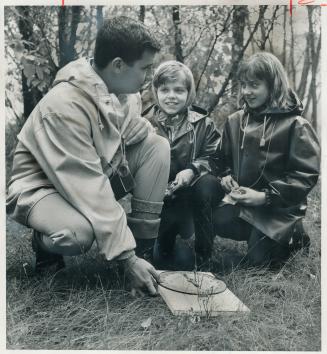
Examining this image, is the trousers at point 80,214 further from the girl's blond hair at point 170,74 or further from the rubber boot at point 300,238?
the rubber boot at point 300,238

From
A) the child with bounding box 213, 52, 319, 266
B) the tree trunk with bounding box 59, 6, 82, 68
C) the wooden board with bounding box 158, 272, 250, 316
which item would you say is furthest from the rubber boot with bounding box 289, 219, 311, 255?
the tree trunk with bounding box 59, 6, 82, 68

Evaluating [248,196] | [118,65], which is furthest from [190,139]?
[118,65]

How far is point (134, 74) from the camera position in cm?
191

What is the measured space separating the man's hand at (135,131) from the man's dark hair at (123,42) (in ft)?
0.94

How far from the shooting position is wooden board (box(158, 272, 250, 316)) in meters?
1.77

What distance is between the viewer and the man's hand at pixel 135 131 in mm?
2039

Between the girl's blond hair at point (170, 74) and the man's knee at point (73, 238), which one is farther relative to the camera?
the girl's blond hair at point (170, 74)

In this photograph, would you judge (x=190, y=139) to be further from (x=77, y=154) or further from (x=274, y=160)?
(x=77, y=154)

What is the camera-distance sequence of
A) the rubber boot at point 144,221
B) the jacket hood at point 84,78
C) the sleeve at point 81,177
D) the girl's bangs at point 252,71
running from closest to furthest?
1. the sleeve at point 81,177
2. the jacket hood at point 84,78
3. the rubber boot at point 144,221
4. the girl's bangs at point 252,71

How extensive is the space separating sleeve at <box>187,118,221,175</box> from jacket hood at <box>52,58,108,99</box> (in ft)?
1.80

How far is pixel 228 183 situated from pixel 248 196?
11 centimetres

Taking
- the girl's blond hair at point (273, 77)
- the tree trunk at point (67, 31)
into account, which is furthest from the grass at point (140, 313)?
the tree trunk at point (67, 31)

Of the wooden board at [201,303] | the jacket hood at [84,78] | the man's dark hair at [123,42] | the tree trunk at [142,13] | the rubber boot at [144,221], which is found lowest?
the wooden board at [201,303]

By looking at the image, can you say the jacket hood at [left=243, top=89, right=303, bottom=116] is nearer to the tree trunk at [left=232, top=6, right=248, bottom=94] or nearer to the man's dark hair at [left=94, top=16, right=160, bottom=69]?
the tree trunk at [left=232, top=6, right=248, bottom=94]
